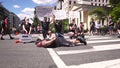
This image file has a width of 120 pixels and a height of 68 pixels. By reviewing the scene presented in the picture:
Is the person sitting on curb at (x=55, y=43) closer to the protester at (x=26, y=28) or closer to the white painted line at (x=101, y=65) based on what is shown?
the protester at (x=26, y=28)

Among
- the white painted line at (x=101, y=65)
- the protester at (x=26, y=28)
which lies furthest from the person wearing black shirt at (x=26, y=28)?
the white painted line at (x=101, y=65)

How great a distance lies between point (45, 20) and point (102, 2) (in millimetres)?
97985

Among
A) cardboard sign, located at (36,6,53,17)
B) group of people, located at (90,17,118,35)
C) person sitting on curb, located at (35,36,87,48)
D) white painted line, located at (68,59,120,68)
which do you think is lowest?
white painted line, located at (68,59,120,68)

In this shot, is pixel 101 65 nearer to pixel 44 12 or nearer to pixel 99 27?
pixel 44 12

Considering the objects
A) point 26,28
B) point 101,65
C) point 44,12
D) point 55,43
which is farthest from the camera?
point 44,12

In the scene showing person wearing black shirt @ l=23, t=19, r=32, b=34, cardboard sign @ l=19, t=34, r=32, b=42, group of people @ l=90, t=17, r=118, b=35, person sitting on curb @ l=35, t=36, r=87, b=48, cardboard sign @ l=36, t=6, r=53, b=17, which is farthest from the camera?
group of people @ l=90, t=17, r=118, b=35

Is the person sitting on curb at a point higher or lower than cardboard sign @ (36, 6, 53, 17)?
lower

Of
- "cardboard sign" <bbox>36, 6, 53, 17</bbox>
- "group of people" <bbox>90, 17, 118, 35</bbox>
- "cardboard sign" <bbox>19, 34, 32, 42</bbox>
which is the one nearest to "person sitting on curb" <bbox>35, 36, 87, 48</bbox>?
"cardboard sign" <bbox>19, 34, 32, 42</bbox>

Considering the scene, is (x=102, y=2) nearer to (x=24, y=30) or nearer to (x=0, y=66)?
(x=24, y=30)

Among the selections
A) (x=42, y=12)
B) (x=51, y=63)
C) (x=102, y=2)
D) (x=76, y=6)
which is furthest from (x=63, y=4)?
(x=51, y=63)

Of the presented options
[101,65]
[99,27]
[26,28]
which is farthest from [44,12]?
[99,27]

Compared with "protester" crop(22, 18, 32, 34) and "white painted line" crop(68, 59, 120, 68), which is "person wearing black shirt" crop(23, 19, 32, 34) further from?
"white painted line" crop(68, 59, 120, 68)

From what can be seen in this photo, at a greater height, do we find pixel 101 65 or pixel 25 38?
→ pixel 25 38

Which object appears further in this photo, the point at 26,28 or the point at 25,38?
the point at 26,28
